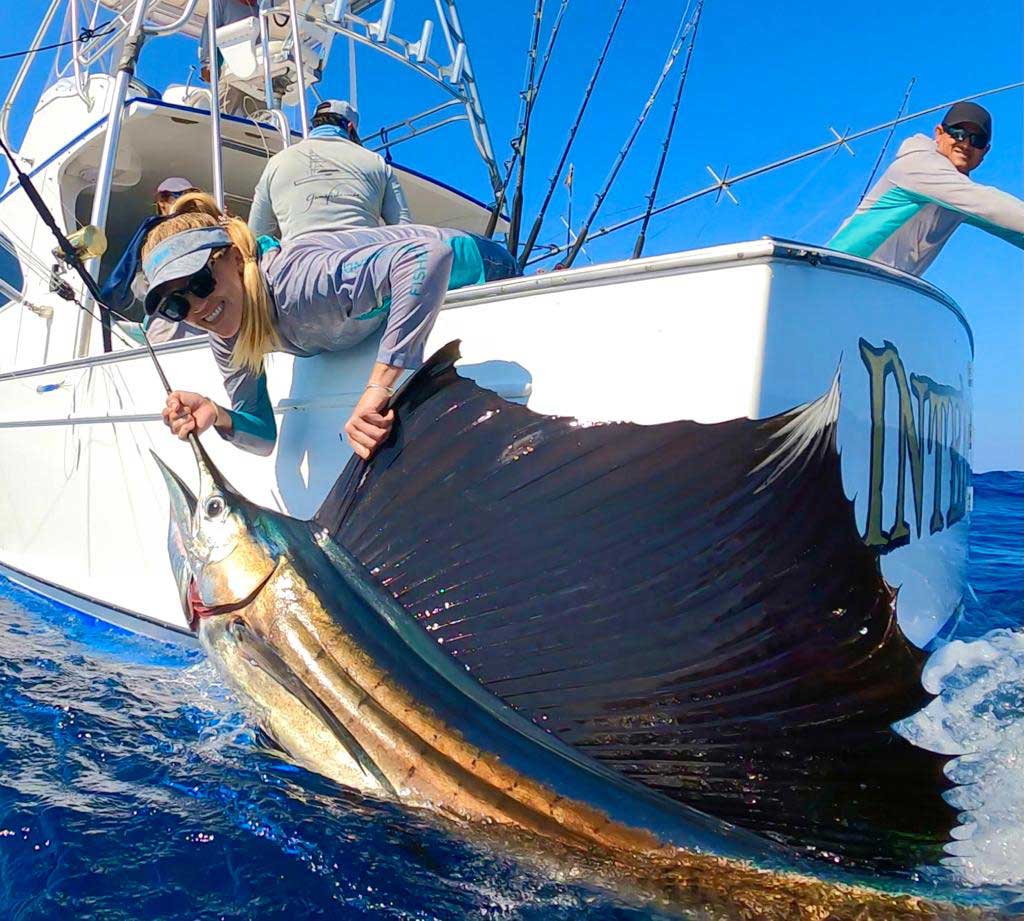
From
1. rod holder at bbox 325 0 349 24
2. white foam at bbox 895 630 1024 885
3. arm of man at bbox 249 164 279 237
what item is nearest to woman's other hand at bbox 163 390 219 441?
arm of man at bbox 249 164 279 237

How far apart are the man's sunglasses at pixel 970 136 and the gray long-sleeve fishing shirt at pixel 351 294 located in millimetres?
1582

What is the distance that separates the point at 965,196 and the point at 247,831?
8.52 ft

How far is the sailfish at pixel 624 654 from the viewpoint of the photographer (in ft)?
4.21

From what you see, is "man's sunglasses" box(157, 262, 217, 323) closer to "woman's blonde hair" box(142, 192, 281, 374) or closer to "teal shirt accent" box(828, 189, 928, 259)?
"woman's blonde hair" box(142, 192, 281, 374)

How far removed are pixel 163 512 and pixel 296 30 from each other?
2.59 m

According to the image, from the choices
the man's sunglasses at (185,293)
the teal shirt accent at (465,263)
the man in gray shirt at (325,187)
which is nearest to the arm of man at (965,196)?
the teal shirt accent at (465,263)

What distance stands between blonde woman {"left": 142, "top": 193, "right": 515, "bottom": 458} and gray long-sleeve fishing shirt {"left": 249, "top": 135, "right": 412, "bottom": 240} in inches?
16.1

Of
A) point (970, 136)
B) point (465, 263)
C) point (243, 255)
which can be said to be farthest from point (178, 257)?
point (970, 136)

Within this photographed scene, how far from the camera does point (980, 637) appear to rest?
9.91 ft

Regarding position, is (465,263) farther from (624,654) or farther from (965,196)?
(965,196)

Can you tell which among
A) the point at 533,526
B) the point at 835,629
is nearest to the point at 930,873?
the point at 835,629

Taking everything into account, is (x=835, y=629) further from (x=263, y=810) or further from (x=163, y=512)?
(x=163, y=512)

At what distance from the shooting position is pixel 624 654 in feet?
4.58

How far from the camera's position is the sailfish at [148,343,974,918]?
1283 millimetres
